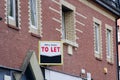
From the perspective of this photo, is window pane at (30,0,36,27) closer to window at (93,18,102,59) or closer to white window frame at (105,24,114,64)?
window at (93,18,102,59)

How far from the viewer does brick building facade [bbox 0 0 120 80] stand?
25.9 m

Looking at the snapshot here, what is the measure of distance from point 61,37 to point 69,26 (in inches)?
73.3

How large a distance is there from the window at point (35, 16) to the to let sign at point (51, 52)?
3.29 ft

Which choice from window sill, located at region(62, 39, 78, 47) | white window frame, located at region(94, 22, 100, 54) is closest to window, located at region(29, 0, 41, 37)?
window sill, located at region(62, 39, 78, 47)

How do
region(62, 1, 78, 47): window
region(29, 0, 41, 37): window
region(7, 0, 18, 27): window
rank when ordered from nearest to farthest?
1. region(7, 0, 18, 27): window
2. region(29, 0, 41, 37): window
3. region(62, 1, 78, 47): window

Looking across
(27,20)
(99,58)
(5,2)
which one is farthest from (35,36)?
(99,58)

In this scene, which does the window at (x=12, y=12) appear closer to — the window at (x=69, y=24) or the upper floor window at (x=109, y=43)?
the window at (x=69, y=24)

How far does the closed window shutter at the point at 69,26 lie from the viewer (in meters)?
32.6

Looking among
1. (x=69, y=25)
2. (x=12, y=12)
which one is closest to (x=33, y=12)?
(x=12, y=12)

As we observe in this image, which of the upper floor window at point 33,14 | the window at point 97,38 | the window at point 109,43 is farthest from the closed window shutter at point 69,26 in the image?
the window at point 109,43

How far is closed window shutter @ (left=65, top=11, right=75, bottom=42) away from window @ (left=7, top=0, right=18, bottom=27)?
6289mm

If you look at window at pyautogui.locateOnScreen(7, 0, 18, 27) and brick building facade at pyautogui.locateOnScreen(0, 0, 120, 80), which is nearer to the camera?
brick building facade at pyautogui.locateOnScreen(0, 0, 120, 80)

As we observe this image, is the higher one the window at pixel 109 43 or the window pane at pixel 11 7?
the window pane at pixel 11 7

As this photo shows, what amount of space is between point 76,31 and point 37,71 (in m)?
5.88
